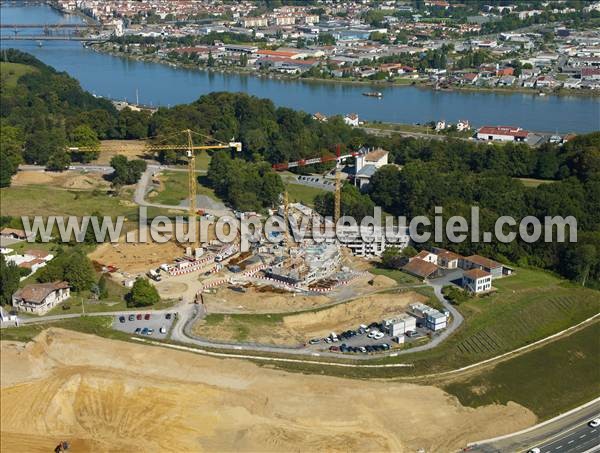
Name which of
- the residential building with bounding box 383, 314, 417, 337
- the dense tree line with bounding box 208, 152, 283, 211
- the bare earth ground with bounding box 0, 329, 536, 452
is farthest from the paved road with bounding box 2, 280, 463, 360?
the dense tree line with bounding box 208, 152, 283, 211

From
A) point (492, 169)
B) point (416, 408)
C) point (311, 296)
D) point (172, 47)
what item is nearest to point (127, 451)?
point (416, 408)

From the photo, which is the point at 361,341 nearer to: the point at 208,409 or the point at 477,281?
the point at 477,281

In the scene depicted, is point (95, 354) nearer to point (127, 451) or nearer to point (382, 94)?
point (127, 451)

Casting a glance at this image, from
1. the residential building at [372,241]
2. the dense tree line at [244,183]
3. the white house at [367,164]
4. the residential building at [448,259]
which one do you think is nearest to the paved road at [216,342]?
the residential building at [448,259]

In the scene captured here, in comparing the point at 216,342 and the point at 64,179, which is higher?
the point at 64,179

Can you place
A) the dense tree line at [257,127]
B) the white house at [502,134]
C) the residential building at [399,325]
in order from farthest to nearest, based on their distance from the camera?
the white house at [502,134], the dense tree line at [257,127], the residential building at [399,325]

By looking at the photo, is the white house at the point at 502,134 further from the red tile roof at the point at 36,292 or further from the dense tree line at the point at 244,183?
the red tile roof at the point at 36,292

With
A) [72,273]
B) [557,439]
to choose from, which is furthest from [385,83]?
[557,439]
